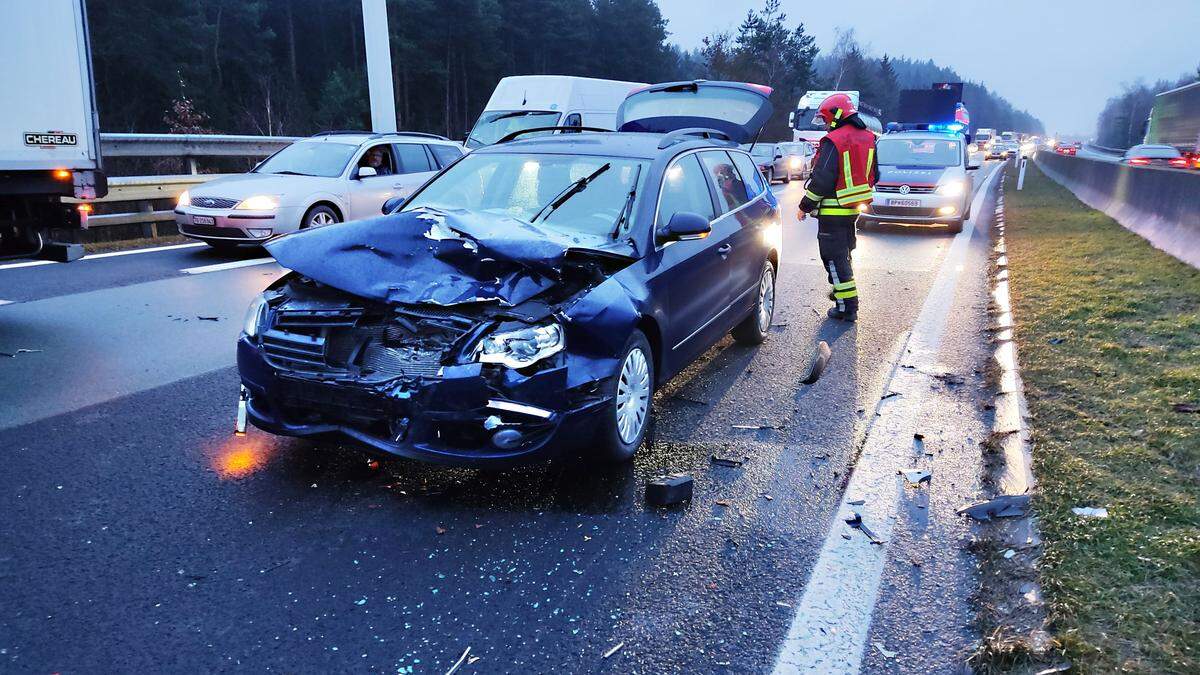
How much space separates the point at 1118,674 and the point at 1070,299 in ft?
21.0

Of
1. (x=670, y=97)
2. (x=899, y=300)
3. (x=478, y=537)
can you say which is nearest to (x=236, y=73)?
(x=670, y=97)

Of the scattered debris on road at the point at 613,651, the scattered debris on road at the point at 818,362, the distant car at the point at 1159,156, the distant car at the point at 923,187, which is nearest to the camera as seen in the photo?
the scattered debris on road at the point at 613,651

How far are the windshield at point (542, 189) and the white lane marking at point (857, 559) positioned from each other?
6.42ft

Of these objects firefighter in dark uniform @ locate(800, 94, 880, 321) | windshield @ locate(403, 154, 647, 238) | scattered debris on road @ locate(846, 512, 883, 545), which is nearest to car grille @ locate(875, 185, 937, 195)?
firefighter in dark uniform @ locate(800, 94, 880, 321)

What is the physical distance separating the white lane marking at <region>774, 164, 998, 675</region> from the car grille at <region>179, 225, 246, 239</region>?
326 inches

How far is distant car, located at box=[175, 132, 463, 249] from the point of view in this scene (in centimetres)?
Answer: 1068

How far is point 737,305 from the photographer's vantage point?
633cm

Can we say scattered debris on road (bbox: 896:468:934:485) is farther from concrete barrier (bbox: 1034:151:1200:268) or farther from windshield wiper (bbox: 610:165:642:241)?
concrete barrier (bbox: 1034:151:1200:268)

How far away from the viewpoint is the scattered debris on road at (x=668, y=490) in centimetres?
393

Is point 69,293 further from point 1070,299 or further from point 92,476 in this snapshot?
point 1070,299

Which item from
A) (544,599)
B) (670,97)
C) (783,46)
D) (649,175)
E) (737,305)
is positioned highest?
(783,46)

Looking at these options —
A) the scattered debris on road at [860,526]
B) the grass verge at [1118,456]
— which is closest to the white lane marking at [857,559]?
the scattered debris on road at [860,526]

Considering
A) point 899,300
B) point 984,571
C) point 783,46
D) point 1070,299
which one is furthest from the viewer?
point 783,46

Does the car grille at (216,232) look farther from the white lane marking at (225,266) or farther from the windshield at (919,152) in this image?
the windshield at (919,152)
